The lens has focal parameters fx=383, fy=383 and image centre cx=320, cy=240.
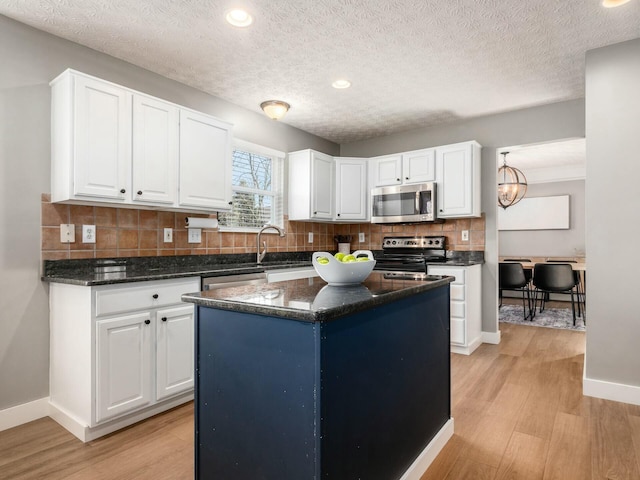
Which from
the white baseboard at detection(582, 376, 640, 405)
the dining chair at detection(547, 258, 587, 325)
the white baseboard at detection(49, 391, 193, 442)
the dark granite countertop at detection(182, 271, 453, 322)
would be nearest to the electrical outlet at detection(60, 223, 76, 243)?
the white baseboard at detection(49, 391, 193, 442)

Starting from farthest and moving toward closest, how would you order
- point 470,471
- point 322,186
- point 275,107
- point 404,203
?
point 322,186
point 404,203
point 275,107
point 470,471

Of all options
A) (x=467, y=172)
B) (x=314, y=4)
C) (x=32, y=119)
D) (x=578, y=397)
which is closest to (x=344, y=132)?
(x=467, y=172)

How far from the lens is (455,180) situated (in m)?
4.05

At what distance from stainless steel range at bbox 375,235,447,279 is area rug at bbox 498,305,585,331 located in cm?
178

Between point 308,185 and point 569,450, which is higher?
point 308,185

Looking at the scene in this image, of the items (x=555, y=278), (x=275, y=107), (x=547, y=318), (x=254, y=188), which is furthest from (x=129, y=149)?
(x=547, y=318)

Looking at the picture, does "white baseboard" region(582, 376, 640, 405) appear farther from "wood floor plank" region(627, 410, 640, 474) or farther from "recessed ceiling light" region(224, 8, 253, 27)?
"recessed ceiling light" region(224, 8, 253, 27)

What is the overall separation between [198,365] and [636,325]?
9.32 ft

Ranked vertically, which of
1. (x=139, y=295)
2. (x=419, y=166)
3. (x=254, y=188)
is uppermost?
(x=419, y=166)

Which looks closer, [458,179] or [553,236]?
[458,179]

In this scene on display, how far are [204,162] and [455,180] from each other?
255cm

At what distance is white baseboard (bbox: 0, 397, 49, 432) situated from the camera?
2.26 m

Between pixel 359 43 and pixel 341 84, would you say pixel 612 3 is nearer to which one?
pixel 359 43

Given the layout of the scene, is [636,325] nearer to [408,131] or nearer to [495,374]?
[495,374]
